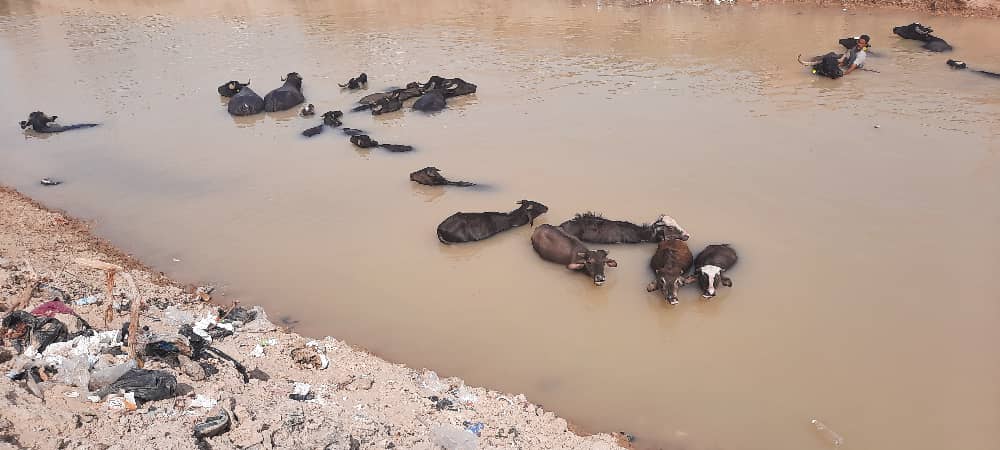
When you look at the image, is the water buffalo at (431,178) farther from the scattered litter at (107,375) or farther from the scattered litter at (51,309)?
the scattered litter at (107,375)

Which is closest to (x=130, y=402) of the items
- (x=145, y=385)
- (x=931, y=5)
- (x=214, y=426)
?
(x=145, y=385)

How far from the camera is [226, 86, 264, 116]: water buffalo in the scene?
43.9 ft

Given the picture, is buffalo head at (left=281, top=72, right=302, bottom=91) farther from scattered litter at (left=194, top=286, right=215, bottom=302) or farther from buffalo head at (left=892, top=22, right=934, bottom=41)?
buffalo head at (left=892, top=22, right=934, bottom=41)

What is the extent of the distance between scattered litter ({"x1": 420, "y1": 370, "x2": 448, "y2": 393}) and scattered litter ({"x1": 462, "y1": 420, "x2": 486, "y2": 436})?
579 mm

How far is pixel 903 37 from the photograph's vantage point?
54.9ft

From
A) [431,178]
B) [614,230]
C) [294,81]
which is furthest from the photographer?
[294,81]

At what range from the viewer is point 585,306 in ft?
23.0

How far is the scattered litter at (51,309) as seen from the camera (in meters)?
5.87

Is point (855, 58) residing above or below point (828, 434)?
above

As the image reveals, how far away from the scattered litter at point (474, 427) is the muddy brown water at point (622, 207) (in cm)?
79

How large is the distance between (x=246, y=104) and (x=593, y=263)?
9082mm

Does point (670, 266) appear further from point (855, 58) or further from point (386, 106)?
point (855, 58)

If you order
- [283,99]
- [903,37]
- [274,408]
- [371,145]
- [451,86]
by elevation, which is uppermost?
[903,37]

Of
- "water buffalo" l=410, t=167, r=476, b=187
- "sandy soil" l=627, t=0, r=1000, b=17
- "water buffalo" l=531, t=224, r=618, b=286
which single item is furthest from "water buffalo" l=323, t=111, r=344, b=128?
"sandy soil" l=627, t=0, r=1000, b=17
